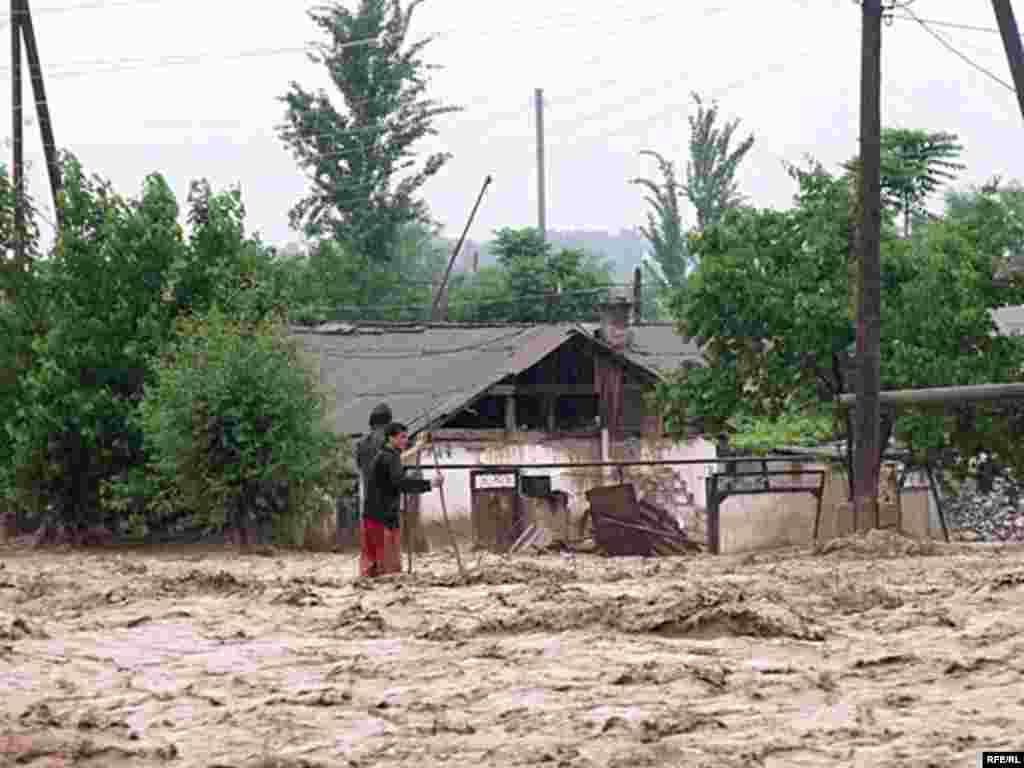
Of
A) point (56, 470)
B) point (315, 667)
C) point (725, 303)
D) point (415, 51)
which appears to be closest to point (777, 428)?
point (725, 303)

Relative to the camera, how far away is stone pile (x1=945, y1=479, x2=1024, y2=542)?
146 feet

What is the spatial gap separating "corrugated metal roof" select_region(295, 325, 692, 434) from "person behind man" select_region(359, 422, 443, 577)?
59.7 feet

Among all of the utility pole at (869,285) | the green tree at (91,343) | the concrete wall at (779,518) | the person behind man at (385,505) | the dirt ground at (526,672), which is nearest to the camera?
the dirt ground at (526,672)

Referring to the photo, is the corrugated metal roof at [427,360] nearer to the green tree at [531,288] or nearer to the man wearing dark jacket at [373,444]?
the green tree at [531,288]

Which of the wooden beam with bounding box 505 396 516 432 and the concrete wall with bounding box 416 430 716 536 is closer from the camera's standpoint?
the concrete wall with bounding box 416 430 716 536

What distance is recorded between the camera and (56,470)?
33.4m

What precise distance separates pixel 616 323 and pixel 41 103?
1617 centimetres

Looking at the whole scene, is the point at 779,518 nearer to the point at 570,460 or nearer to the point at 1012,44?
the point at 1012,44

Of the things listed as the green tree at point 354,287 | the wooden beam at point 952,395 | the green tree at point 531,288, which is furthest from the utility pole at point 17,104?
the green tree at point 531,288

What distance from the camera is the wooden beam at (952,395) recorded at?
2433cm

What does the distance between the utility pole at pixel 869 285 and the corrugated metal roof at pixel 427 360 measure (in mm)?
12566

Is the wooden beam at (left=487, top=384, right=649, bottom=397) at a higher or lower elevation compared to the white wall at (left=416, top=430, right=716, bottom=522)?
higher

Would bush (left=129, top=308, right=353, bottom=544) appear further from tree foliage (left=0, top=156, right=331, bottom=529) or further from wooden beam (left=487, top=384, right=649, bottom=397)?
wooden beam (left=487, top=384, right=649, bottom=397)

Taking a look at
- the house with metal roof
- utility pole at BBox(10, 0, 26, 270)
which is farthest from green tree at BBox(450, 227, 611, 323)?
utility pole at BBox(10, 0, 26, 270)
